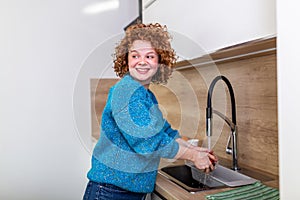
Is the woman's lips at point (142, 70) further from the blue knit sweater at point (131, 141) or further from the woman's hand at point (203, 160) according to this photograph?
the woman's hand at point (203, 160)

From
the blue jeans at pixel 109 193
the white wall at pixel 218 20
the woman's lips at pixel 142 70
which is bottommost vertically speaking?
the blue jeans at pixel 109 193

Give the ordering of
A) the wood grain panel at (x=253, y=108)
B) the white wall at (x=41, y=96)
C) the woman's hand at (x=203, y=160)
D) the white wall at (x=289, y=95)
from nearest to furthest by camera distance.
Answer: the white wall at (x=289, y=95), the woman's hand at (x=203, y=160), the wood grain panel at (x=253, y=108), the white wall at (x=41, y=96)

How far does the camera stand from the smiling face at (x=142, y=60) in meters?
1.10

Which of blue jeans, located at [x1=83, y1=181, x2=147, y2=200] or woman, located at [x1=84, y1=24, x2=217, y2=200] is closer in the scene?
woman, located at [x1=84, y1=24, x2=217, y2=200]

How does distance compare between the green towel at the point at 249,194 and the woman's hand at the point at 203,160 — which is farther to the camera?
the woman's hand at the point at 203,160

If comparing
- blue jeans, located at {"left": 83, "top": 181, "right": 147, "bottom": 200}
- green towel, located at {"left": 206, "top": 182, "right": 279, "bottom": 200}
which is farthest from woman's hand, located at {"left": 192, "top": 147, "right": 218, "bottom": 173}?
blue jeans, located at {"left": 83, "top": 181, "right": 147, "bottom": 200}

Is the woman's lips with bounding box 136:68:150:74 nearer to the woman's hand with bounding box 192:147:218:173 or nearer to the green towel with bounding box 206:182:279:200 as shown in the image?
the woman's hand with bounding box 192:147:218:173

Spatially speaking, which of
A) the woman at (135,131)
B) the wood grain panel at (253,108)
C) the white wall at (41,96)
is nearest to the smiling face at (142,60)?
the woman at (135,131)

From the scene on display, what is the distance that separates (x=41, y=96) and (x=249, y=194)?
177 cm

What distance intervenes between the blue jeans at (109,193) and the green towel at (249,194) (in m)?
0.32

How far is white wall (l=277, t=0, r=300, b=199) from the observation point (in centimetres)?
73

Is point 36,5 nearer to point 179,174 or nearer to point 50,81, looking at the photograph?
point 50,81

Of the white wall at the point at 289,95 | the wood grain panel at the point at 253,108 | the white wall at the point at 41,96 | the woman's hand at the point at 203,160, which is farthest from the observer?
the white wall at the point at 41,96

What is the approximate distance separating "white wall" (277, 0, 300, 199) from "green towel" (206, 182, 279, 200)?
0.28 m
